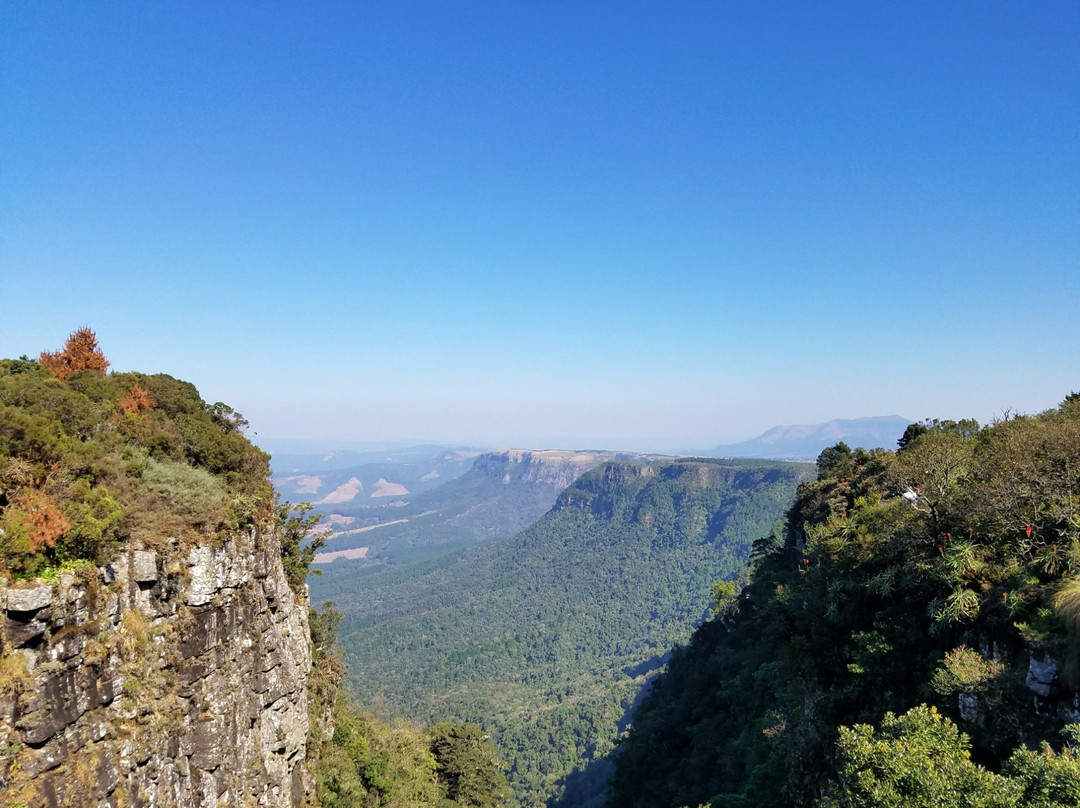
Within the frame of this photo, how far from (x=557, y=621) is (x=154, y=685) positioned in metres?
144

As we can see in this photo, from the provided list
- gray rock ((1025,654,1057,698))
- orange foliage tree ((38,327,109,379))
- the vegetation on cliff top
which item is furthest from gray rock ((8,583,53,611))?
gray rock ((1025,654,1057,698))

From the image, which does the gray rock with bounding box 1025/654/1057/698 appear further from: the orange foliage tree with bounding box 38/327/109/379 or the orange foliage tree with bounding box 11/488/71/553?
the orange foliage tree with bounding box 38/327/109/379

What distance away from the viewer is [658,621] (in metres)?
138

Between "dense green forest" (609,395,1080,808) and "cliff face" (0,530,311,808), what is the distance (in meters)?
14.8

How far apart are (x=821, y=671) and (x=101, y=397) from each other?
2628cm

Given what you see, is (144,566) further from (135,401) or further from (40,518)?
(135,401)

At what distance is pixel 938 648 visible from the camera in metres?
14.9

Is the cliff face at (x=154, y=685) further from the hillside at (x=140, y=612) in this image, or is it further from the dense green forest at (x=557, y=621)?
the dense green forest at (x=557, y=621)

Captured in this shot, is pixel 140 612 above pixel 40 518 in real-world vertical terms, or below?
below

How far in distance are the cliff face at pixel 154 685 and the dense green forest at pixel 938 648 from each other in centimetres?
1484

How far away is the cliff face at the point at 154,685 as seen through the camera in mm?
10297

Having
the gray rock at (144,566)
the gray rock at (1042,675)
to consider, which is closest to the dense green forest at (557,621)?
the gray rock at (144,566)

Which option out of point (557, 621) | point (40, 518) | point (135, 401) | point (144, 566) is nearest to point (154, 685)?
point (144, 566)

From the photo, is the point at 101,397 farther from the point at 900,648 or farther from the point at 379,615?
the point at 379,615
